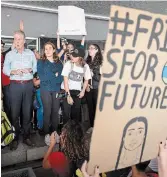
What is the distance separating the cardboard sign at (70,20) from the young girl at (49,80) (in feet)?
0.61

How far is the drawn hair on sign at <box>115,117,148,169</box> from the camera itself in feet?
3.00

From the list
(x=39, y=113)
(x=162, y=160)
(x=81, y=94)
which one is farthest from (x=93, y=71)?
(x=162, y=160)

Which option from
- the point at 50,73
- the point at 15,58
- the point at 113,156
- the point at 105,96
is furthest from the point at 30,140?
the point at 105,96

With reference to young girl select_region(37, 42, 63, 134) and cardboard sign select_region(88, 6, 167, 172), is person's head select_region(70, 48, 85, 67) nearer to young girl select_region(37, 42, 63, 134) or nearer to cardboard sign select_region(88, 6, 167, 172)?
young girl select_region(37, 42, 63, 134)

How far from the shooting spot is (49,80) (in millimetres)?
2248

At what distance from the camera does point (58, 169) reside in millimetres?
1549

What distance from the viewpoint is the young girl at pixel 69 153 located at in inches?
57.6

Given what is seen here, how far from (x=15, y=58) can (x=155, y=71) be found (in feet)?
4.51

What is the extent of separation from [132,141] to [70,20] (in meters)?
1.57

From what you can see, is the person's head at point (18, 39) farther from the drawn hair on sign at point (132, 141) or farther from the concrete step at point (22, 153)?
the drawn hair on sign at point (132, 141)

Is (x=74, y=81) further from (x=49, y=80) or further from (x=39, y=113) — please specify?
(x=39, y=113)

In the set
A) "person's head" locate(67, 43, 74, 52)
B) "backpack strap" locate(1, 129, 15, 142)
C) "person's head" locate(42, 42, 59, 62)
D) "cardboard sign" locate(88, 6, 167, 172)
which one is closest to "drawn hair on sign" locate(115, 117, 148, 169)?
"cardboard sign" locate(88, 6, 167, 172)

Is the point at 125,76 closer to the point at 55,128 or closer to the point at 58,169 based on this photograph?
the point at 58,169

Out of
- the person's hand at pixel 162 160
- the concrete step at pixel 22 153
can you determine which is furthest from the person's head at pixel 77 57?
the person's hand at pixel 162 160
